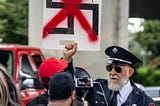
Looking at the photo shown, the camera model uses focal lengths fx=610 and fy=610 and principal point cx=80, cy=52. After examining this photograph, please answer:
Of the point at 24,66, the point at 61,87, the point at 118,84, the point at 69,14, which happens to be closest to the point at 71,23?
the point at 69,14

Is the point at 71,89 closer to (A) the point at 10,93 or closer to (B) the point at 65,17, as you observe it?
(A) the point at 10,93

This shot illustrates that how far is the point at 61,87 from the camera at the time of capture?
133 inches

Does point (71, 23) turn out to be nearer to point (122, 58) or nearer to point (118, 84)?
point (122, 58)

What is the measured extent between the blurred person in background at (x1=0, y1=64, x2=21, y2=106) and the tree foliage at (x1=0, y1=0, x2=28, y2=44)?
14551 mm

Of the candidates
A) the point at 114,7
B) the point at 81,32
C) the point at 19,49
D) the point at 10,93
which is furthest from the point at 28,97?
the point at 10,93

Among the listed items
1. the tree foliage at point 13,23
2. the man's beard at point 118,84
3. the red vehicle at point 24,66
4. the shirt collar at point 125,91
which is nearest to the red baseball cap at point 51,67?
the man's beard at point 118,84

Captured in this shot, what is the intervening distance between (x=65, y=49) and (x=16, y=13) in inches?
614

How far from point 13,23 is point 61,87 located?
16167 millimetres

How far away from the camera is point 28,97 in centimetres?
936

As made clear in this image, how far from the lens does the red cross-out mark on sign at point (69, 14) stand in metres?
4.85

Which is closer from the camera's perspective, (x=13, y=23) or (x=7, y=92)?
(x=7, y=92)

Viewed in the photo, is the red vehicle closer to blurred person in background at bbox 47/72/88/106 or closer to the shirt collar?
the shirt collar

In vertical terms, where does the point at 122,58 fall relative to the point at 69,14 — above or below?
below

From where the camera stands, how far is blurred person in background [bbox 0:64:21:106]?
11.0ft
